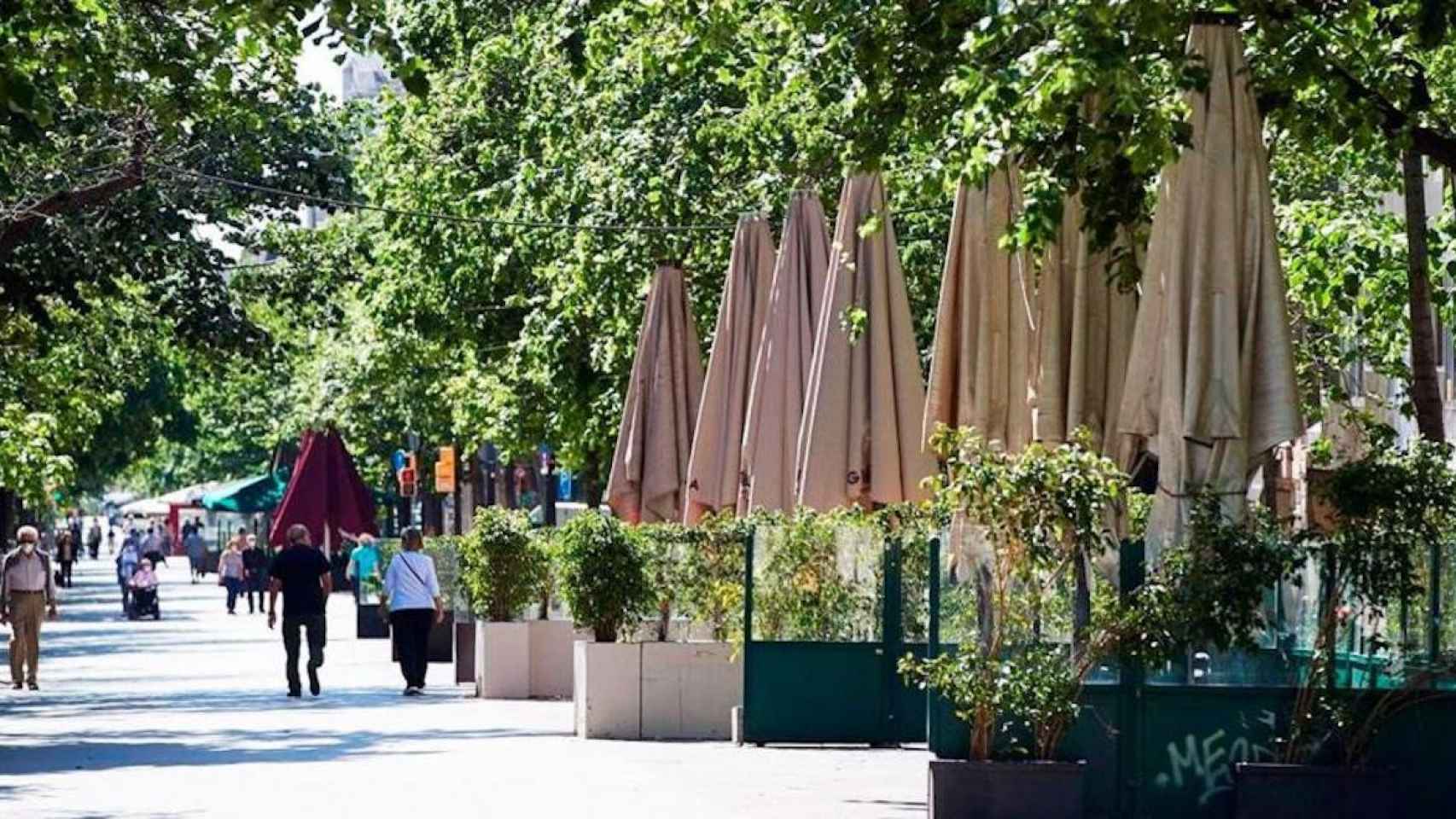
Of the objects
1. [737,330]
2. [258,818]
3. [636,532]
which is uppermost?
[737,330]

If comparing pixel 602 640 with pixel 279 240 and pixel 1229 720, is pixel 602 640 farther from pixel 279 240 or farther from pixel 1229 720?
pixel 279 240

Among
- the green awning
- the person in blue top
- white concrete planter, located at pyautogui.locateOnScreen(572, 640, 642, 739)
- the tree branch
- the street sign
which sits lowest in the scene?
white concrete planter, located at pyautogui.locateOnScreen(572, 640, 642, 739)

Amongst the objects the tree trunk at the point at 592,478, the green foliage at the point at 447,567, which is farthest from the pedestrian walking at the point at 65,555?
the green foliage at the point at 447,567

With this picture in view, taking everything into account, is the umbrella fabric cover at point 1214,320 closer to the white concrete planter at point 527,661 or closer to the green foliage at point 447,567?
the white concrete planter at point 527,661

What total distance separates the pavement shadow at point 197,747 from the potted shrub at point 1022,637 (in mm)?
7546

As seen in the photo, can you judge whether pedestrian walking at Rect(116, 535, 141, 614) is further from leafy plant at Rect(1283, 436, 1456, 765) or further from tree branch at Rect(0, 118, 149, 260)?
leafy plant at Rect(1283, 436, 1456, 765)

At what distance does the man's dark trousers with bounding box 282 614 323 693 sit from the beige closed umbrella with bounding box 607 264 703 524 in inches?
181

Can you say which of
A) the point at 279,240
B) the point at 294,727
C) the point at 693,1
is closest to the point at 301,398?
the point at 279,240

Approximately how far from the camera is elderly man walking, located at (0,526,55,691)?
34.0 m

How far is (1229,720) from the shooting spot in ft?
52.7

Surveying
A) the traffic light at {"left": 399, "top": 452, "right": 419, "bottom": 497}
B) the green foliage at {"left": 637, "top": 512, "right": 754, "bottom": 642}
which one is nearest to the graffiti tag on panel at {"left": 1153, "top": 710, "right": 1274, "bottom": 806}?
the green foliage at {"left": 637, "top": 512, "right": 754, "bottom": 642}

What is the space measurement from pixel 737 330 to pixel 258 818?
8878mm

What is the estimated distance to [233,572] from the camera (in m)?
68.6

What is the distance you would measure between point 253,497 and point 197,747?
2161 inches
